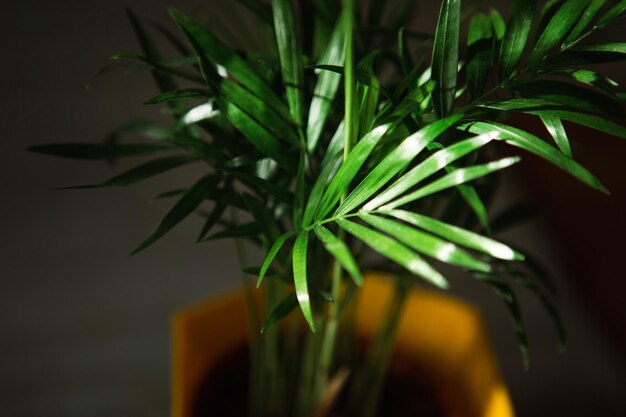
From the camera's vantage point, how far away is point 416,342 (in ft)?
2.74

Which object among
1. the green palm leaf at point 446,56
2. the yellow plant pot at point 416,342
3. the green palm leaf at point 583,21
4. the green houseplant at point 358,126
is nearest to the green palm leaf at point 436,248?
the green houseplant at point 358,126

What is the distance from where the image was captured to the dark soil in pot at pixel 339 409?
748 millimetres

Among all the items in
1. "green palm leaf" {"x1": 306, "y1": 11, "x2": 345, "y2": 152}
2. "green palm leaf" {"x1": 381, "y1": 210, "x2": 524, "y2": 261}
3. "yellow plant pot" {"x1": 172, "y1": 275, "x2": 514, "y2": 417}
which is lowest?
"yellow plant pot" {"x1": 172, "y1": 275, "x2": 514, "y2": 417}

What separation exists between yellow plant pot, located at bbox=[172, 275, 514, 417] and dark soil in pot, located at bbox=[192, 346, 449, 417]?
1cm

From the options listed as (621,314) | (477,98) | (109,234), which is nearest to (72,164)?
(109,234)

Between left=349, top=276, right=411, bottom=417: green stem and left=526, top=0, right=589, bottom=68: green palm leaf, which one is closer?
left=526, top=0, right=589, bottom=68: green palm leaf

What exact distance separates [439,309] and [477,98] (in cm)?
37

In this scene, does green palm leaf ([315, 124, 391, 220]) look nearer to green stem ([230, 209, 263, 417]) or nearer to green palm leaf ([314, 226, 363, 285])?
green palm leaf ([314, 226, 363, 285])

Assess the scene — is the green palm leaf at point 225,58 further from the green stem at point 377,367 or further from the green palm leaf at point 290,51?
the green stem at point 377,367

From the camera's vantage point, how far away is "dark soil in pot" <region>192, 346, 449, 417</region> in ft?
2.45

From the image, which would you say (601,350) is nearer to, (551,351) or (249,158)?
(551,351)

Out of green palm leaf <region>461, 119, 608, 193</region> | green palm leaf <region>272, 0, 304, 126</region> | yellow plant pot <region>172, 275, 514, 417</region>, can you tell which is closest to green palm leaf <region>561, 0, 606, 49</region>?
green palm leaf <region>461, 119, 608, 193</region>

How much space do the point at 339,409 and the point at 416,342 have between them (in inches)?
5.5

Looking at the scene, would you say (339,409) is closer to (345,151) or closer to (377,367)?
(377,367)
